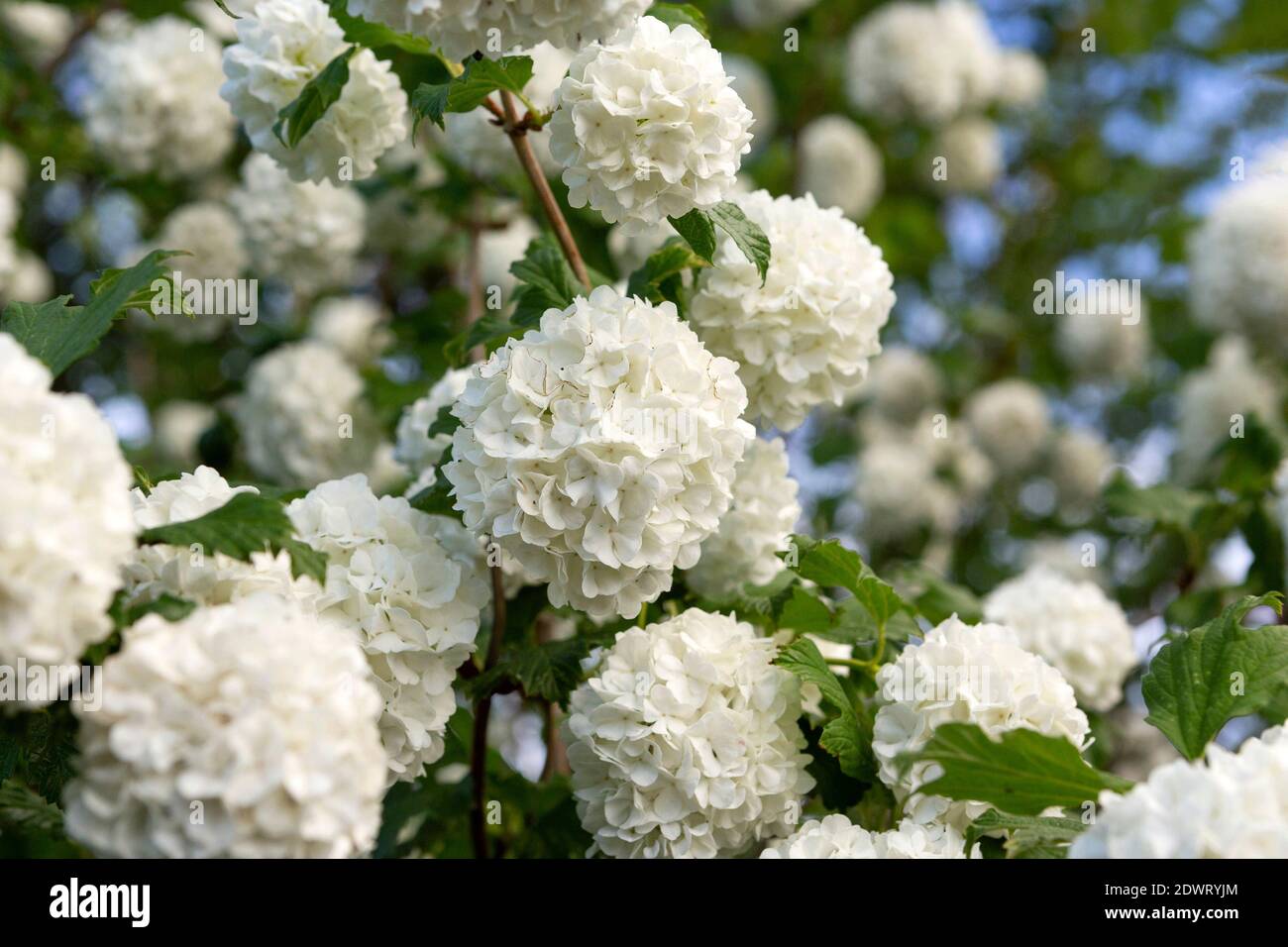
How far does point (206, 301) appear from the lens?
3066mm

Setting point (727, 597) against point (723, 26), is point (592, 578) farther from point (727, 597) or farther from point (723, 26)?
point (723, 26)

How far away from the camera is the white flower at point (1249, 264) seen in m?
3.16

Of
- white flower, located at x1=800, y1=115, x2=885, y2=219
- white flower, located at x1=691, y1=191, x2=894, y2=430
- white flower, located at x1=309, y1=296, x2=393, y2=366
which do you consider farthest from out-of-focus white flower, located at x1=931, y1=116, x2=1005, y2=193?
white flower, located at x1=691, y1=191, x2=894, y2=430

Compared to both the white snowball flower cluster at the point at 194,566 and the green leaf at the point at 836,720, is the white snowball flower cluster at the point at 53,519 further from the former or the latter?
the green leaf at the point at 836,720

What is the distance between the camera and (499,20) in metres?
1.31

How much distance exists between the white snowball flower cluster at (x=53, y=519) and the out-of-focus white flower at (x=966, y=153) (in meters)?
3.44

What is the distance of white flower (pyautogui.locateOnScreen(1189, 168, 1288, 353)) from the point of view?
3.16m

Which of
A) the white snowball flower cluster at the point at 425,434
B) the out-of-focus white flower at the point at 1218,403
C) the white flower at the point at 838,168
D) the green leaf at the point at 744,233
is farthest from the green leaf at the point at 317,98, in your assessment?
the out-of-focus white flower at the point at 1218,403

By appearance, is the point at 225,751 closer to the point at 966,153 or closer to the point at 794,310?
the point at 794,310

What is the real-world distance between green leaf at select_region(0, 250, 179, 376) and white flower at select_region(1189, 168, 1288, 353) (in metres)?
2.77

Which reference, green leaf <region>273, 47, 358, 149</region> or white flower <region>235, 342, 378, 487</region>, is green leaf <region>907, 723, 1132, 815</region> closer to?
green leaf <region>273, 47, 358, 149</region>

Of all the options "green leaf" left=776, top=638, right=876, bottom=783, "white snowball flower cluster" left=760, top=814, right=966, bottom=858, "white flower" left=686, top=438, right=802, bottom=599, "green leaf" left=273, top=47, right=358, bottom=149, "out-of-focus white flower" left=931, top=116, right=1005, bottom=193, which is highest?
"out-of-focus white flower" left=931, top=116, right=1005, bottom=193

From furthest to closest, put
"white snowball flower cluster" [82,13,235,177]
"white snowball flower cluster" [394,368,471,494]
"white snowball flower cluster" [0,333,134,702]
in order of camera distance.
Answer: "white snowball flower cluster" [82,13,235,177]
"white snowball flower cluster" [394,368,471,494]
"white snowball flower cluster" [0,333,134,702]
